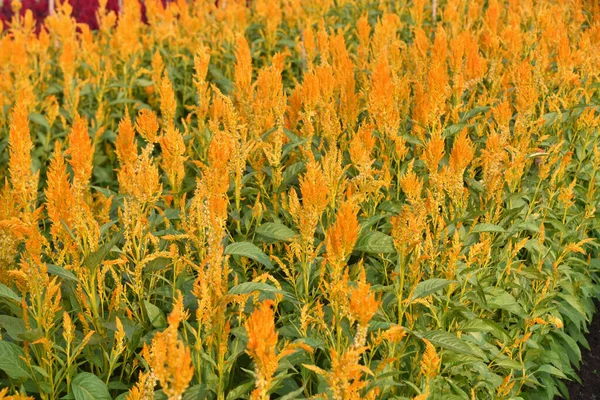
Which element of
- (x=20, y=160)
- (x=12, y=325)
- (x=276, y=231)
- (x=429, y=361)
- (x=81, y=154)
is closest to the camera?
(x=429, y=361)

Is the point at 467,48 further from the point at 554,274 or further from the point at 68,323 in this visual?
the point at 68,323

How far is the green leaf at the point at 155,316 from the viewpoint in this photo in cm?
256

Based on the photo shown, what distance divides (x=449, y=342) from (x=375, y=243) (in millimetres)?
579

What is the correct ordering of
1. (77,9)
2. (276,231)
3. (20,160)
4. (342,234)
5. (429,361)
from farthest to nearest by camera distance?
(77,9), (276,231), (20,160), (429,361), (342,234)

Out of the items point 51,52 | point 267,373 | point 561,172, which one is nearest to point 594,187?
point 561,172

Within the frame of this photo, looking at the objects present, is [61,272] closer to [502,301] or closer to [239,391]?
[239,391]

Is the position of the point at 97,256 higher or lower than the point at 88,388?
higher

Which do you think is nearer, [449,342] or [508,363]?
[449,342]

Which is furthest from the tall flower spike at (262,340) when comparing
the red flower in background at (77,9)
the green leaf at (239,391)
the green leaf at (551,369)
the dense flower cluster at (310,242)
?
the red flower in background at (77,9)

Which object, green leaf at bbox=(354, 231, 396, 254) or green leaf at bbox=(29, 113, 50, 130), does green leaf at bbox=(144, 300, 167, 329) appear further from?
green leaf at bbox=(29, 113, 50, 130)

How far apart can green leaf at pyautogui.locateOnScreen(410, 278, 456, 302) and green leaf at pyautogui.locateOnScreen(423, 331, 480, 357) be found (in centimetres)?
15

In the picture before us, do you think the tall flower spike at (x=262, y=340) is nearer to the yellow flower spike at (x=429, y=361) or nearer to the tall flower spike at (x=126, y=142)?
the yellow flower spike at (x=429, y=361)

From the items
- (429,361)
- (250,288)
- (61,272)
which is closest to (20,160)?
(61,272)

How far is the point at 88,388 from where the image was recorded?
7.68ft
